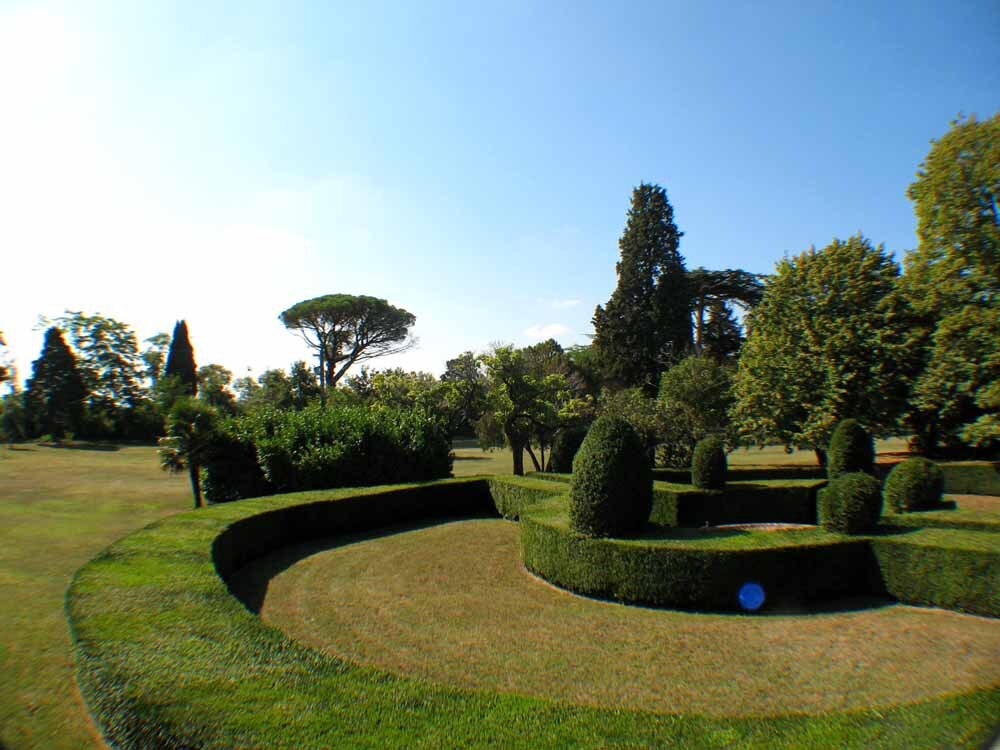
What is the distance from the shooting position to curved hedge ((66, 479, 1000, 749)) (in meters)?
3.90

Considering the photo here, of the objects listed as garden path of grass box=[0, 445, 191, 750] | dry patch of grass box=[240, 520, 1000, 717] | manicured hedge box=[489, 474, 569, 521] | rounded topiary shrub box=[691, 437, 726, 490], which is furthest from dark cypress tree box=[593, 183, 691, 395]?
dry patch of grass box=[240, 520, 1000, 717]

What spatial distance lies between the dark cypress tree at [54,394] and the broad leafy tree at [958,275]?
192 feet

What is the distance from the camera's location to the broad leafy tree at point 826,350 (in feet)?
77.5

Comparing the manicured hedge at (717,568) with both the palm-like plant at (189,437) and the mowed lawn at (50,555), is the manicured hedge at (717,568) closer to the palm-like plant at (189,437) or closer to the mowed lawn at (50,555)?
the mowed lawn at (50,555)

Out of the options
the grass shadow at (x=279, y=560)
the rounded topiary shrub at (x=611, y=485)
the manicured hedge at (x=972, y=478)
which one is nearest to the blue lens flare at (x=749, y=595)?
the rounded topiary shrub at (x=611, y=485)

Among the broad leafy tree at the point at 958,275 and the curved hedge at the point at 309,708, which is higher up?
the broad leafy tree at the point at 958,275

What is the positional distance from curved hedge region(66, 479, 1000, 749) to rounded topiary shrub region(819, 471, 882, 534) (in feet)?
20.4

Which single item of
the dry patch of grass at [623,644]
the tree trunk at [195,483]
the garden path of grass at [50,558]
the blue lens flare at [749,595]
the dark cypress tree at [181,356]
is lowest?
the dry patch of grass at [623,644]

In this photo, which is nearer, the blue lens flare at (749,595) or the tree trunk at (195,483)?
the blue lens flare at (749,595)

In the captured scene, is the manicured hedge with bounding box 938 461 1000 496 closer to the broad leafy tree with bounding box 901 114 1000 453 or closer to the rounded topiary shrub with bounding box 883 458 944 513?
the broad leafy tree with bounding box 901 114 1000 453

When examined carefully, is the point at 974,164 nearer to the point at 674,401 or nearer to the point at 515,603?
the point at 674,401

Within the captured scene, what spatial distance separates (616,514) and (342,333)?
158 feet

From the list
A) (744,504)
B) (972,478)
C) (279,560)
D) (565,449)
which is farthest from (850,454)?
(279,560)

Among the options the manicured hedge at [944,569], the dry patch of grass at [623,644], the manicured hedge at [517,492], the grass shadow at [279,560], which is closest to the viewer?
the dry patch of grass at [623,644]
